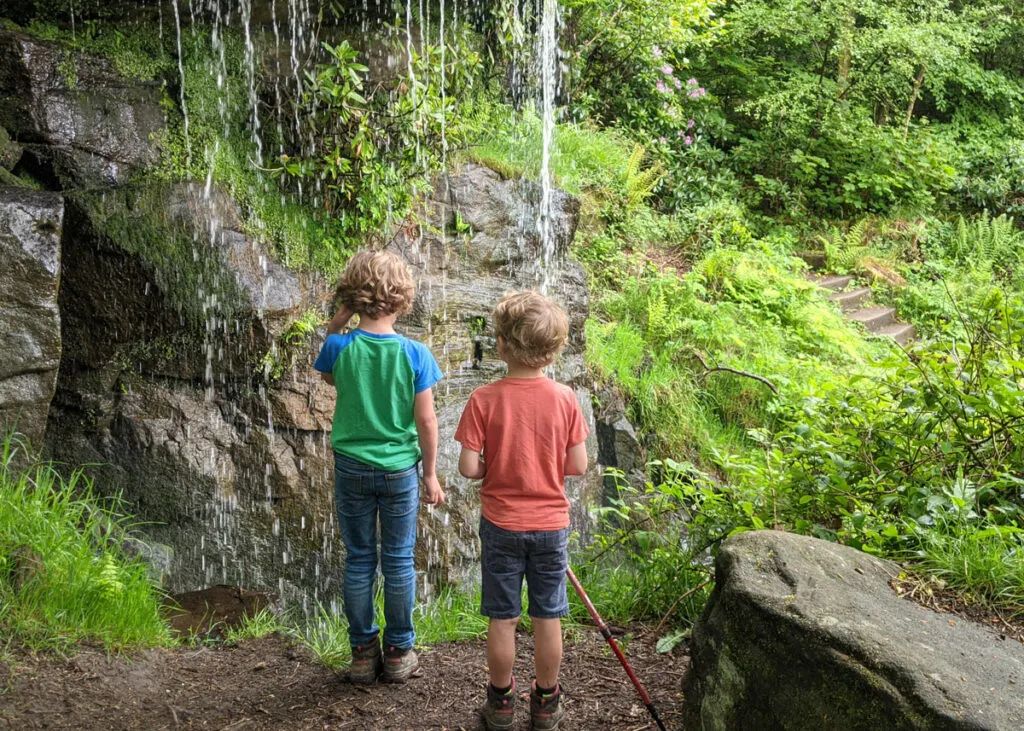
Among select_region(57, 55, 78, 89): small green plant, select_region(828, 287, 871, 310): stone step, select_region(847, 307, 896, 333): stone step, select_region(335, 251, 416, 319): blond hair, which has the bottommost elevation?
select_region(847, 307, 896, 333): stone step

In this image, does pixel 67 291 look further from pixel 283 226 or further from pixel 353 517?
pixel 353 517

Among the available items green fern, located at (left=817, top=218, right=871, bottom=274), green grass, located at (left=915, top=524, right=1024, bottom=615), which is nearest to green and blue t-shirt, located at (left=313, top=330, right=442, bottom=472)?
green grass, located at (left=915, top=524, right=1024, bottom=615)

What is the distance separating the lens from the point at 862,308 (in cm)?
1237

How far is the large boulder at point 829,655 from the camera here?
7.59ft

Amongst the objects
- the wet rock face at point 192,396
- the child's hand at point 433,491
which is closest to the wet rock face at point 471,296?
the wet rock face at point 192,396

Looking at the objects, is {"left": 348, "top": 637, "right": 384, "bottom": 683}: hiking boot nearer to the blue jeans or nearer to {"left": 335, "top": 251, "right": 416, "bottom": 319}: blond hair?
the blue jeans

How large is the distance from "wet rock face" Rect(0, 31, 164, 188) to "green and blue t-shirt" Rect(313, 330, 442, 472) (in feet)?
10.0

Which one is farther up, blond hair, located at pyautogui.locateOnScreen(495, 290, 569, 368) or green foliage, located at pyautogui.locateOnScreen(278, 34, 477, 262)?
green foliage, located at pyautogui.locateOnScreen(278, 34, 477, 262)

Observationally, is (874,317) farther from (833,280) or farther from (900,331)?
(833,280)

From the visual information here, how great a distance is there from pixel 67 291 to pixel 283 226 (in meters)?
1.44

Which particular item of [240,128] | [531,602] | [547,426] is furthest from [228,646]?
[240,128]

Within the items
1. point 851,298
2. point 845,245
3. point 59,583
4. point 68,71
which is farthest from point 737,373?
point 845,245

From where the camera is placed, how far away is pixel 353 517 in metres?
3.43

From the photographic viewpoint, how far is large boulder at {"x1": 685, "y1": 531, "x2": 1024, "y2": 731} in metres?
2.31
